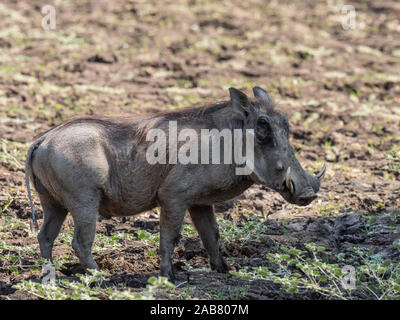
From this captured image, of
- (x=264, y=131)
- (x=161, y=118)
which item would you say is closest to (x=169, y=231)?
(x=161, y=118)

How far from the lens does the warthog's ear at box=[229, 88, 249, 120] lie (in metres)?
5.01

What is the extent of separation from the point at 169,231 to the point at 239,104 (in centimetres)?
99

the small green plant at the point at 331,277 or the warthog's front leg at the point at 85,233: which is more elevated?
the warthog's front leg at the point at 85,233

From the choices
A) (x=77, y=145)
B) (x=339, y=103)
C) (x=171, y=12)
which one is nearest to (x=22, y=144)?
(x=77, y=145)

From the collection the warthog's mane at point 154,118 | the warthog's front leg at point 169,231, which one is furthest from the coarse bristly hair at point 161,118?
the warthog's front leg at point 169,231

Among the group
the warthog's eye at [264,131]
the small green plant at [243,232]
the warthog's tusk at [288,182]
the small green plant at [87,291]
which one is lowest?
the small green plant at [87,291]

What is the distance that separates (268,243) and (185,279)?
0.97 metres

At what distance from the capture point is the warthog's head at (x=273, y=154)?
4918 mm

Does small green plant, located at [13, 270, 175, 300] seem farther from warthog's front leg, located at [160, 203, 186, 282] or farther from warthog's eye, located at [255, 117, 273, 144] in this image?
warthog's eye, located at [255, 117, 273, 144]

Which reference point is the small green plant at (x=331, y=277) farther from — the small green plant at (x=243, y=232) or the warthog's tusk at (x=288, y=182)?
the small green plant at (x=243, y=232)

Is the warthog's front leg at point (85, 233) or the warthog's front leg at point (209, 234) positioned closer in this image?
the warthog's front leg at point (85, 233)

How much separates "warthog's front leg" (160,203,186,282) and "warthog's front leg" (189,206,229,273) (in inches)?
12.6

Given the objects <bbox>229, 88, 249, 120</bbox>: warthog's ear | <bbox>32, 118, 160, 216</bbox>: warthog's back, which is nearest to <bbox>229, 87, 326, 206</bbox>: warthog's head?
<bbox>229, 88, 249, 120</bbox>: warthog's ear

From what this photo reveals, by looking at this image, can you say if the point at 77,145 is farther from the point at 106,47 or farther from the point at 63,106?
the point at 106,47
